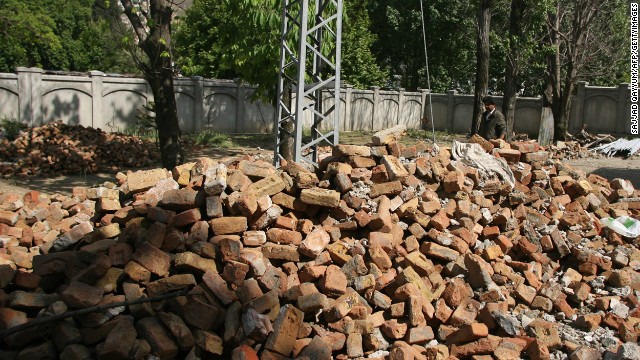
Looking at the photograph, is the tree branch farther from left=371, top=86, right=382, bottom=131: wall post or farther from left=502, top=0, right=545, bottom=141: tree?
left=371, top=86, right=382, bottom=131: wall post

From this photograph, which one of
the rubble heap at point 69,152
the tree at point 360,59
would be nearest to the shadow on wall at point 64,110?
the rubble heap at point 69,152

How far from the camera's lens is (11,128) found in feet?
47.6

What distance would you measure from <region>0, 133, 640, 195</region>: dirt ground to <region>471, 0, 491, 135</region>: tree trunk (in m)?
2.86

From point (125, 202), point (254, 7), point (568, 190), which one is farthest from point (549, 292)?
point (254, 7)

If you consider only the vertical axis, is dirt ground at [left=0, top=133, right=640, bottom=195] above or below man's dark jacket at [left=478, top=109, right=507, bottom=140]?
below

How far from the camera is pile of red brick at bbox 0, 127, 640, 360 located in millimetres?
4578

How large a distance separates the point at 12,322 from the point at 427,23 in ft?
92.3

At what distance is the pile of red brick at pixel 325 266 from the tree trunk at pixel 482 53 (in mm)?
9475

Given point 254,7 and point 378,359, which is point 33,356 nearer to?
point 378,359

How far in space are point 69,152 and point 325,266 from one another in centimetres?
960

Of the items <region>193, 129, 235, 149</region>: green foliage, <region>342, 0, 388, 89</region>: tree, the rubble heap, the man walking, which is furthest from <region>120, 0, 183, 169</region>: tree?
<region>342, 0, 388, 89</region>: tree

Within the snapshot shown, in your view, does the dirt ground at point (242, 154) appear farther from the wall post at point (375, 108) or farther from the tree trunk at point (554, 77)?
the wall post at point (375, 108)

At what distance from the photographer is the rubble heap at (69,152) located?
12680mm

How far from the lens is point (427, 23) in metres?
30.2
